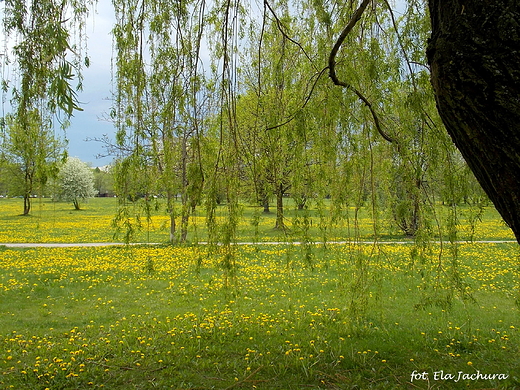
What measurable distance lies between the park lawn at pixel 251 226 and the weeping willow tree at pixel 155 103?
7.1 inches

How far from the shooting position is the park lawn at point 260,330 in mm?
3602

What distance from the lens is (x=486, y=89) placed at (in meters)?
1.68

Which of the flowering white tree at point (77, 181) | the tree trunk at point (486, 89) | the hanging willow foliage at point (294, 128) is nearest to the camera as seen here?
the tree trunk at point (486, 89)

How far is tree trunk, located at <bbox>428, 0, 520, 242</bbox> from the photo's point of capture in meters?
1.64

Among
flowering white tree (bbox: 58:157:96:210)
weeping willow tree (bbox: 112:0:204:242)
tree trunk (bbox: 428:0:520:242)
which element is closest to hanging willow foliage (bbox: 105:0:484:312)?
weeping willow tree (bbox: 112:0:204:242)

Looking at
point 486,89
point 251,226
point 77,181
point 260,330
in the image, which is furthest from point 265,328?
point 77,181

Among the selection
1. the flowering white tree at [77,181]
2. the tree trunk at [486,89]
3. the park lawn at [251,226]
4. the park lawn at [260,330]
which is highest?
the flowering white tree at [77,181]

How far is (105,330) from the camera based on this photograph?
16.2 feet

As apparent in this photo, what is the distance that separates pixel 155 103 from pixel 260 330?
8.77 feet

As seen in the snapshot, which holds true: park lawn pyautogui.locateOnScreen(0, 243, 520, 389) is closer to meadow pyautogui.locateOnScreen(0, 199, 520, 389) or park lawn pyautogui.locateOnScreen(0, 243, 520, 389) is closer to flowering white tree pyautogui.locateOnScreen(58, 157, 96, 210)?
meadow pyautogui.locateOnScreen(0, 199, 520, 389)

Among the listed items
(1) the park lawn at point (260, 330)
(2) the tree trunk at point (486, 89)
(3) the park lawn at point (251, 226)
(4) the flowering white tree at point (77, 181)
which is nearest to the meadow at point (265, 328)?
(1) the park lawn at point (260, 330)

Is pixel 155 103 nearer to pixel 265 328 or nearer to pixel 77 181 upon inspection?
pixel 265 328

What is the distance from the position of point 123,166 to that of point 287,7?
2.11 meters

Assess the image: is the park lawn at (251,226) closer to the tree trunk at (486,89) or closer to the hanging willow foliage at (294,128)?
the hanging willow foliage at (294,128)
